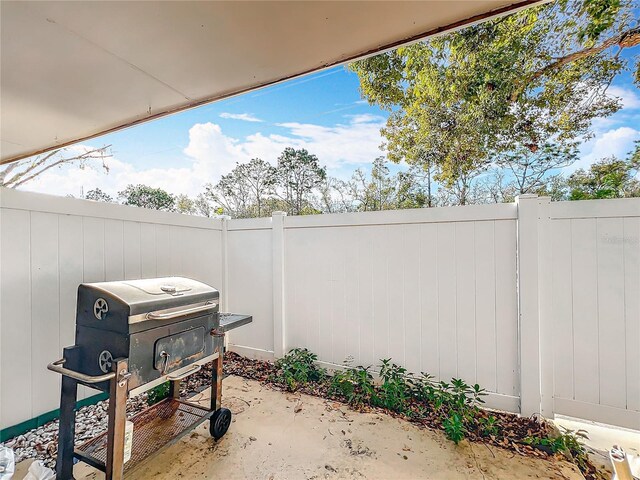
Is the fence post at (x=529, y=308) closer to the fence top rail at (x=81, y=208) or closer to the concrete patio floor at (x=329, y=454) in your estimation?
the concrete patio floor at (x=329, y=454)

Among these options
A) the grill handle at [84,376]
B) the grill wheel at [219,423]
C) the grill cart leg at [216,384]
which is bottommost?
the grill wheel at [219,423]

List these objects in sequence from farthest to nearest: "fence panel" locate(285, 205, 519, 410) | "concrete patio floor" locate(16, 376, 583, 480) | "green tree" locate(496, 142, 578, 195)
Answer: "green tree" locate(496, 142, 578, 195) < "fence panel" locate(285, 205, 519, 410) < "concrete patio floor" locate(16, 376, 583, 480)

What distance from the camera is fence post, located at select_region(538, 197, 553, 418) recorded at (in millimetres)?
2186

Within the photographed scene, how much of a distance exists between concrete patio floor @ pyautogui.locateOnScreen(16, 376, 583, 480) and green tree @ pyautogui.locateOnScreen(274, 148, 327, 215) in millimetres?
4073

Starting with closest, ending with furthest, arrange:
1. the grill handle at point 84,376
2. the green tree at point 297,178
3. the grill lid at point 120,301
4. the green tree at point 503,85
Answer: the grill handle at point 84,376 → the grill lid at point 120,301 → the green tree at point 503,85 → the green tree at point 297,178

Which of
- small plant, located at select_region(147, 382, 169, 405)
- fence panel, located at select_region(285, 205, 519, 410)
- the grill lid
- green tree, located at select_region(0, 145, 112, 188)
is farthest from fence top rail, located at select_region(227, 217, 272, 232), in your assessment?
green tree, located at select_region(0, 145, 112, 188)

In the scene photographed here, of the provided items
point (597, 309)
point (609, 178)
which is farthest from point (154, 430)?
point (609, 178)

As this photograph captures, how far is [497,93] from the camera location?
15.4 ft

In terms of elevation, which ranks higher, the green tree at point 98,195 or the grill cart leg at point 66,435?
the green tree at point 98,195

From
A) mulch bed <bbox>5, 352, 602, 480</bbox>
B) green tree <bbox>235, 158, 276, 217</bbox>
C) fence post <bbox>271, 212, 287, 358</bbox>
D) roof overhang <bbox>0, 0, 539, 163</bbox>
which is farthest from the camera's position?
green tree <bbox>235, 158, 276, 217</bbox>

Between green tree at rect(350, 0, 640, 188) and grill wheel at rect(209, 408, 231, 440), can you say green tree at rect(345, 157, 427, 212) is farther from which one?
grill wheel at rect(209, 408, 231, 440)

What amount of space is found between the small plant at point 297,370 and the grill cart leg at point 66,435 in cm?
160

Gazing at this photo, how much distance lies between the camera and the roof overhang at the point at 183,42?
1.08 metres

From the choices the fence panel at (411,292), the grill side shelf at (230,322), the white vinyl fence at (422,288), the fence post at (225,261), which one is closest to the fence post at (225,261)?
the fence post at (225,261)
